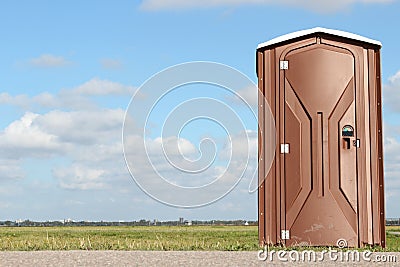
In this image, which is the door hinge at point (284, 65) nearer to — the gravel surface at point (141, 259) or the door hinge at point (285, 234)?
the door hinge at point (285, 234)

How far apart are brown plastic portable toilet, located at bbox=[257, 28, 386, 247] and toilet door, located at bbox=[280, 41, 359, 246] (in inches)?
0.7

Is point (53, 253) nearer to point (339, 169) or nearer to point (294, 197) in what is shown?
point (294, 197)

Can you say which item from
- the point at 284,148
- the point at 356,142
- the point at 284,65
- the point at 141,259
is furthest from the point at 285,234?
the point at 141,259

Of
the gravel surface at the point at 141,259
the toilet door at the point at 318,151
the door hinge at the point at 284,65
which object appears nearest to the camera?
the gravel surface at the point at 141,259

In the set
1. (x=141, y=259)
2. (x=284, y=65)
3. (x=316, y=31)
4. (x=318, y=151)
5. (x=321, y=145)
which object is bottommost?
(x=141, y=259)

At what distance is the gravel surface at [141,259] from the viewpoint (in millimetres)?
8055

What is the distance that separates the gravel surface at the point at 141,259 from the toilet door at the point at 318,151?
2.59m

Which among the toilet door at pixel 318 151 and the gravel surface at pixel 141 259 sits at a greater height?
the toilet door at pixel 318 151

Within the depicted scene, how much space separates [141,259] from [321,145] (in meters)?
4.54

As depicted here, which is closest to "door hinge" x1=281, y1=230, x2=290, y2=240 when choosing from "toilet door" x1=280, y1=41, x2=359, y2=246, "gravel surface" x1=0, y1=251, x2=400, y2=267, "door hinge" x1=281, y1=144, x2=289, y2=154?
"toilet door" x1=280, y1=41, x2=359, y2=246

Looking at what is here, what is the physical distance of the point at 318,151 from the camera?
11.6 m

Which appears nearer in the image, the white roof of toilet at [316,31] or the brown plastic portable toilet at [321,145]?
the brown plastic portable toilet at [321,145]

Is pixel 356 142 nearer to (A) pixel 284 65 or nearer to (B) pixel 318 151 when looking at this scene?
(B) pixel 318 151

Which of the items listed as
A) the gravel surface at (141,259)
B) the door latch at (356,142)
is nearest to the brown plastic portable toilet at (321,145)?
the door latch at (356,142)
